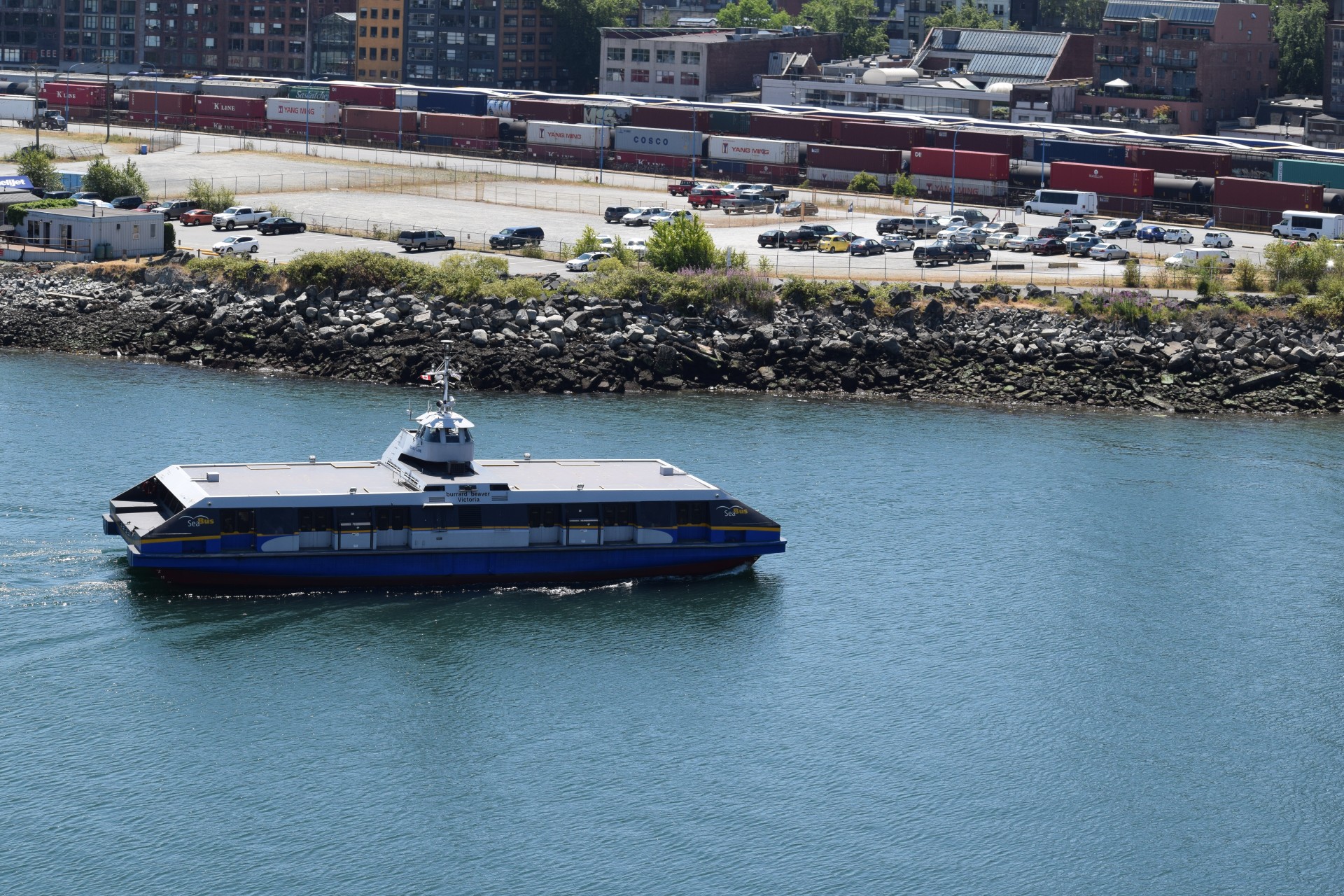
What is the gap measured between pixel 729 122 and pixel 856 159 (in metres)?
15.9

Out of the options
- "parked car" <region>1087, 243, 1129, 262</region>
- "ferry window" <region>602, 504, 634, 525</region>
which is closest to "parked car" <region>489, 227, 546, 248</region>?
"parked car" <region>1087, 243, 1129, 262</region>

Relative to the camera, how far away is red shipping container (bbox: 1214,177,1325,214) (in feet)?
335

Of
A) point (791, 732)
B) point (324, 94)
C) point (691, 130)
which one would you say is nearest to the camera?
point (791, 732)

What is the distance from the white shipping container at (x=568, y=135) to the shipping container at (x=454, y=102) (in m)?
10.9

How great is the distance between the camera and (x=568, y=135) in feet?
425

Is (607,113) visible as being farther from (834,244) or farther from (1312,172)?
(1312,172)

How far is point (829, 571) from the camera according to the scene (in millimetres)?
47812

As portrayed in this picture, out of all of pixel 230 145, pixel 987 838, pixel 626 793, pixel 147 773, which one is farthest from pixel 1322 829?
pixel 230 145

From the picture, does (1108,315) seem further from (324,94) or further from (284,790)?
(324,94)

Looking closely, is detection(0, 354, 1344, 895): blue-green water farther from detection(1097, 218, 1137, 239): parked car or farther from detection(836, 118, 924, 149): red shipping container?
detection(836, 118, 924, 149): red shipping container

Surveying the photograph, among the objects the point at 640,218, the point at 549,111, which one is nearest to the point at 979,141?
the point at 640,218

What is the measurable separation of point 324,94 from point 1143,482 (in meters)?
112

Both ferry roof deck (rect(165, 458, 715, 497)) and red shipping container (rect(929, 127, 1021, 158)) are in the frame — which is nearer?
ferry roof deck (rect(165, 458, 715, 497))

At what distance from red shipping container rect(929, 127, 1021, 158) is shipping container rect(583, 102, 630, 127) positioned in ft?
83.7
